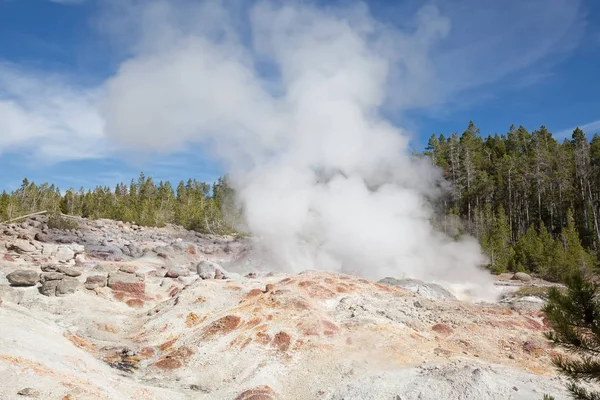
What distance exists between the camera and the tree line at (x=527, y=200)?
1604 inches

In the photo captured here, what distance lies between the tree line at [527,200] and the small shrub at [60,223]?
120ft

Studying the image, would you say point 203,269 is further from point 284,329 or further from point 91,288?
point 284,329

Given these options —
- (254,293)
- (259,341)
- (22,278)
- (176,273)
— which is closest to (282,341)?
(259,341)

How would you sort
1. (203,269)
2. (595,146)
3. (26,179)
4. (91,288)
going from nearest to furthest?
(91,288), (203,269), (595,146), (26,179)

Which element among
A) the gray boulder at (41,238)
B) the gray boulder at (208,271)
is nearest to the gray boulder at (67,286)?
the gray boulder at (208,271)

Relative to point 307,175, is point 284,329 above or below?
below

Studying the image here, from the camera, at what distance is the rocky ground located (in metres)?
9.38

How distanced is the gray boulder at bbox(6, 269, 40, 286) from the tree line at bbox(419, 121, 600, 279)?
3563 centimetres

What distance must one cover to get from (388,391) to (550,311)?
4861 mm

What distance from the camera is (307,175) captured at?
26422 mm

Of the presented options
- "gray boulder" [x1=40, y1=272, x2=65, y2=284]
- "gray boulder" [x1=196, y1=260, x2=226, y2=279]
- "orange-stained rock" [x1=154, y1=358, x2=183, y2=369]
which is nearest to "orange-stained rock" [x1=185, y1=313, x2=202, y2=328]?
"orange-stained rock" [x1=154, y1=358, x2=183, y2=369]

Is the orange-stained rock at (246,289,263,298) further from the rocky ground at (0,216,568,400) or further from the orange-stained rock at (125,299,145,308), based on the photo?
the orange-stained rock at (125,299,145,308)

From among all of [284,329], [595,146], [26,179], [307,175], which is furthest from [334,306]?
[26,179]

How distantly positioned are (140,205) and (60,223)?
43.1 m
